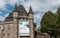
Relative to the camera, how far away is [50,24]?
178ft

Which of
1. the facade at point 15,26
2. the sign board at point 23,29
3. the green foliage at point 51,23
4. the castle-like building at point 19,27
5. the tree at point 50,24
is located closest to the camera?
the sign board at point 23,29

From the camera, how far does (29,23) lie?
169 ft

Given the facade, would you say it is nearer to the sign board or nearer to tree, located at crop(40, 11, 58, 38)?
the sign board

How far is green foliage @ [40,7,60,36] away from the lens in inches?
2083

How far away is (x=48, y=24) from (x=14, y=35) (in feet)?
42.0

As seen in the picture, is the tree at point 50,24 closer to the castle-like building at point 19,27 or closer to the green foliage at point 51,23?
the green foliage at point 51,23

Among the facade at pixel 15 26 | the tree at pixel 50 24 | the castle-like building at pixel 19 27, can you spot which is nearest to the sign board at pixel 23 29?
the castle-like building at pixel 19 27

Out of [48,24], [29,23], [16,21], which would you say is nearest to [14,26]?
[16,21]

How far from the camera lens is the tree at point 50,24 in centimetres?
5347

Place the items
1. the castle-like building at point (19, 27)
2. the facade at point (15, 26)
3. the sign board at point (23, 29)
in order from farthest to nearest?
the facade at point (15, 26) < the castle-like building at point (19, 27) < the sign board at point (23, 29)

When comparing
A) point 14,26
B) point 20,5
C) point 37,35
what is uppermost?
point 20,5

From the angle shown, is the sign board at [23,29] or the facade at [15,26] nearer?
the sign board at [23,29]

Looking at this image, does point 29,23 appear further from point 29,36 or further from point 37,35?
point 37,35

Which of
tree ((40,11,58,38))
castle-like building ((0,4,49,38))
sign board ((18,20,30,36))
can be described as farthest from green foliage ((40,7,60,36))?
sign board ((18,20,30,36))
